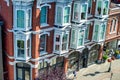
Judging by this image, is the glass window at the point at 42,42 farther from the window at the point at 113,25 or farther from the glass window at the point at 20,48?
the window at the point at 113,25

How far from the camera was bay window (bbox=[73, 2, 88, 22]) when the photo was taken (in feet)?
124

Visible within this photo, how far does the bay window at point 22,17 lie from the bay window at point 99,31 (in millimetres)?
11841

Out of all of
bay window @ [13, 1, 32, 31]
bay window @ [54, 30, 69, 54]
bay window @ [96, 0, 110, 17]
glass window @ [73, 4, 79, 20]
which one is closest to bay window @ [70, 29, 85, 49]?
bay window @ [54, 30, 69, 54]

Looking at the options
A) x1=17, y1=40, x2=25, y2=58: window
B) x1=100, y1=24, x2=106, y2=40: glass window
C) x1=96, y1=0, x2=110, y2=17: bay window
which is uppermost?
x1=96, y1=0, x2=110, y2=17: bay window

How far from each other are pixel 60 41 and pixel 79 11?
15.6 ft

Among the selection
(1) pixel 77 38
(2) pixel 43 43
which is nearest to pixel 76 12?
(1) pixel 77 38

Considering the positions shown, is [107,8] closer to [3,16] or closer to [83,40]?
[83,40]

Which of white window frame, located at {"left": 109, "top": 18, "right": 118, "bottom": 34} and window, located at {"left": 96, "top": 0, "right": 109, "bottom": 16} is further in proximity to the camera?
white window frame, located at {"left": 109, "top": 18, "right": 118, "bottom": 34}

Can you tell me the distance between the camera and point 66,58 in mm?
40500

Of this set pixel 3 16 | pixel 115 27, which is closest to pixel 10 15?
pixel 3 16

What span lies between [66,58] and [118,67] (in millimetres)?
9995

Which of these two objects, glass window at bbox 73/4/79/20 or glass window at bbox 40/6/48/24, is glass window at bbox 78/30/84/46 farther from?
glass window at bbox 40/6/48/24

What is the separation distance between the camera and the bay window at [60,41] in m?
37.4

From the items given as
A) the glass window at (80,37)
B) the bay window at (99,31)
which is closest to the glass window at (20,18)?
the glass window at (80,37)
